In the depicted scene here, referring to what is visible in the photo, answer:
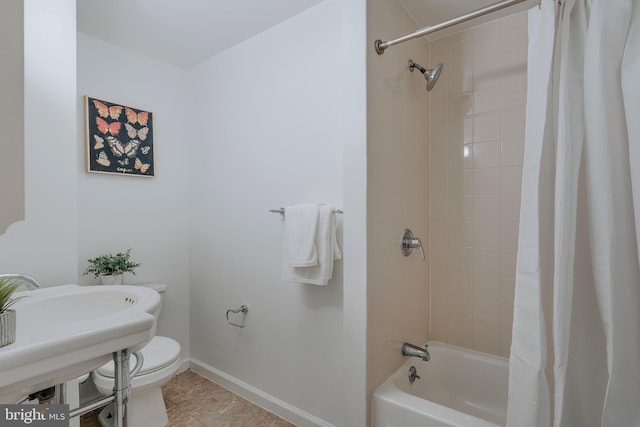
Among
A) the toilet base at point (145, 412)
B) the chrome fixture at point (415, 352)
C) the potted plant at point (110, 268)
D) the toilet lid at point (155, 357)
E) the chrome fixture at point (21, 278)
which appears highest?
the chrome fixture at point (21, 278)

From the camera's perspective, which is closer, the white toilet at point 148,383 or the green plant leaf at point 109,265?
the white toilet at point 148,383

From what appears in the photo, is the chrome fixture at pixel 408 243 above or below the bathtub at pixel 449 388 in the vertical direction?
above

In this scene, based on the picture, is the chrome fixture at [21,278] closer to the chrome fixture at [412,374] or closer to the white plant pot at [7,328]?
the white plant pot at [7,328]

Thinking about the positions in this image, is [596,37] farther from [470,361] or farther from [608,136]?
[470,361]

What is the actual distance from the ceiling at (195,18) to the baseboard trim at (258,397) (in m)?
2.34

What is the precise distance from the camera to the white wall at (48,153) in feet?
4.42

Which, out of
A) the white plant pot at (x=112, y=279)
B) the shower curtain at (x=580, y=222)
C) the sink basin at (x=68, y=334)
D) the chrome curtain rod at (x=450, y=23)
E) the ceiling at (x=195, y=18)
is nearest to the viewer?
the sink basin at (x=68, y=334)

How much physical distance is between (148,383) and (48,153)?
3.97ft

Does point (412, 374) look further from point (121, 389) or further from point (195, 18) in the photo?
point (195, 18)

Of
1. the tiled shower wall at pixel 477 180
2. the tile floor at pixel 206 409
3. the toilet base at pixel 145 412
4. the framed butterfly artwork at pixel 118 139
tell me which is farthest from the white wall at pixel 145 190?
the tiled shower wall at pixel 477 180

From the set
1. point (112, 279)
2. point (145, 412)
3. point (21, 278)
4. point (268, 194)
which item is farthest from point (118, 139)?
point (145, 412)

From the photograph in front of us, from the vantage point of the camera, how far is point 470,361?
1844 millimetres

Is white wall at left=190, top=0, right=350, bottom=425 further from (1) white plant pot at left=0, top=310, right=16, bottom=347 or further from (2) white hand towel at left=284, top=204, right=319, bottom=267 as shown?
(1) white plant pot at left=0, top=310, right=16, bottom=347

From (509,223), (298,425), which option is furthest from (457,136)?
(298,425)
